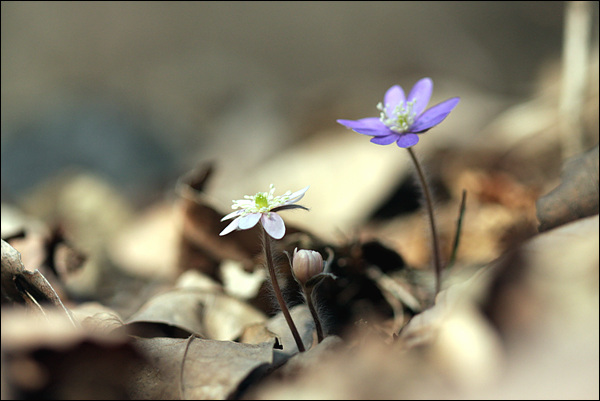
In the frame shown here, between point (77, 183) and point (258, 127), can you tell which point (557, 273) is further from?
point (258, 127)

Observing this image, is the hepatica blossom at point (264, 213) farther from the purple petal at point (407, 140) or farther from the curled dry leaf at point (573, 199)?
the curled dry leaf at point (573, 199)

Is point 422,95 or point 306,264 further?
point 422,95

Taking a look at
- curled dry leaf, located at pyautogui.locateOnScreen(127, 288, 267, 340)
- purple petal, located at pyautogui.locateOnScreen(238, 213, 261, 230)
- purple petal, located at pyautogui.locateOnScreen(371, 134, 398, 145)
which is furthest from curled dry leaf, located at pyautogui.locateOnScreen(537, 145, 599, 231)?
curled dry leaf, located at pyautogui.locateOnScreen(127, 288, 267, 340)

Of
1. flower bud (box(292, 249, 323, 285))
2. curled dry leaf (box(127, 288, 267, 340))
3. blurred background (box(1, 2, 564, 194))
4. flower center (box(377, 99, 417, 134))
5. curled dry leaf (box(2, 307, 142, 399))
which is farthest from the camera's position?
blurred background (box(1, 2, 564, 194))

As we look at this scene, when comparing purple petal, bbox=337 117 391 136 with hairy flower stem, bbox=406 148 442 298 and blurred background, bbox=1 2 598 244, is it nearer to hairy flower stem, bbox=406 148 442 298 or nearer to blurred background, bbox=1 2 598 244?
hairy flower stem, bbox=406 148 442 298

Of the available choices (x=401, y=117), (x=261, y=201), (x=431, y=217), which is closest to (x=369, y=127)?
(x=401, y=117)

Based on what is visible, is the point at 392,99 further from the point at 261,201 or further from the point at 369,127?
the point at 261,201
